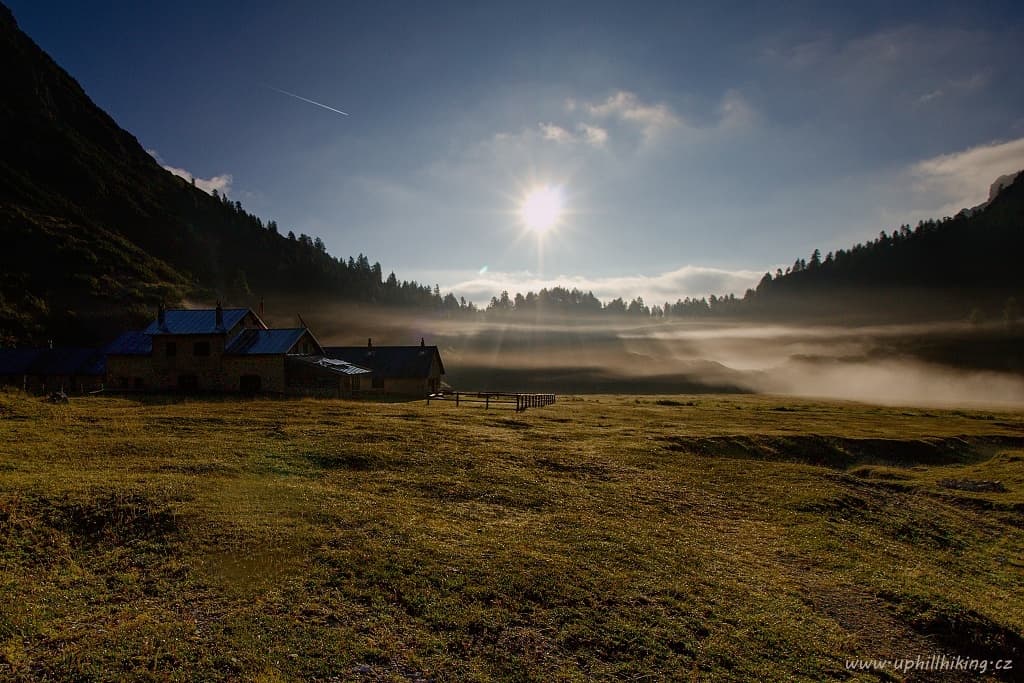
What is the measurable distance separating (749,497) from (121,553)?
24.1 m

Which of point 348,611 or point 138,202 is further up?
point 138,202

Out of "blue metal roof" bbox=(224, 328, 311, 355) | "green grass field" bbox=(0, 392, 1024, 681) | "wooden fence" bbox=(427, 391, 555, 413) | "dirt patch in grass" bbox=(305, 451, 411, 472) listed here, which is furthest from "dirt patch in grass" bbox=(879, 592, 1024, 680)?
"blue metal roof" bbox=(224, 328, 311, 355)

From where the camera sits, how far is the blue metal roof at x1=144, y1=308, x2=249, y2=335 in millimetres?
53781

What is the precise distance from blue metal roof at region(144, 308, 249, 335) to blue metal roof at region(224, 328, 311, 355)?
6.14ft

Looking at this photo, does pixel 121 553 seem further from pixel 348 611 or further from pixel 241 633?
pixel 348 611

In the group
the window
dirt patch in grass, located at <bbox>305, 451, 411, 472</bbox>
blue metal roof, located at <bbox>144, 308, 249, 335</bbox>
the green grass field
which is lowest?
the green grass field

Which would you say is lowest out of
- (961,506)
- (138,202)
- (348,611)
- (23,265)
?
(961,506)

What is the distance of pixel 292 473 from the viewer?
21.5 m

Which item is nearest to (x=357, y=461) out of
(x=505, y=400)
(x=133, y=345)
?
(x=505, y=400)

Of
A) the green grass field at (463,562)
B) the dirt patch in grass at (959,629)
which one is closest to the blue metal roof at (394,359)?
the green grass field at (463,562)

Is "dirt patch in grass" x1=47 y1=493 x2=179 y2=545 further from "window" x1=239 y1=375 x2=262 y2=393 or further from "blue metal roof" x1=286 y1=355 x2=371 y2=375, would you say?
"window" x1=239 y1=375 x2=262 y2=393

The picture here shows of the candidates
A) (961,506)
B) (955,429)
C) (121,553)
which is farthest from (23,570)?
(955,429)

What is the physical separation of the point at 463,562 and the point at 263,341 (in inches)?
1951

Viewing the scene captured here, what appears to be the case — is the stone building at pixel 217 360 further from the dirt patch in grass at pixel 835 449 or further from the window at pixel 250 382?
the dirt patch in grass at pixel 835 449
